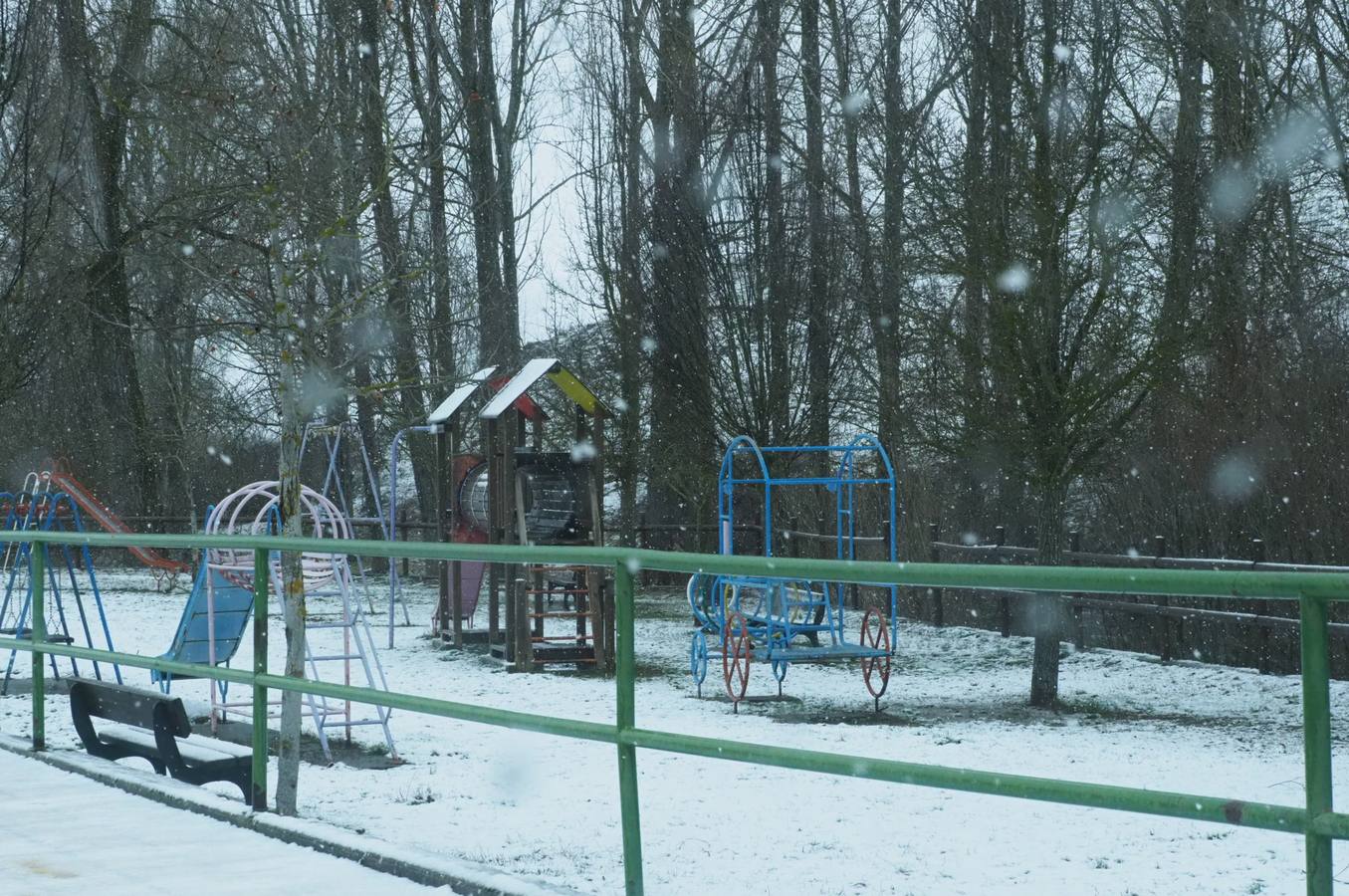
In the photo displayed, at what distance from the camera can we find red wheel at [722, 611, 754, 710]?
12.6 metres

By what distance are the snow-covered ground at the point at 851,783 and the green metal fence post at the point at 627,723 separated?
186cm

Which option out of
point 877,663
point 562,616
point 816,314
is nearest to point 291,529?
point 877,663

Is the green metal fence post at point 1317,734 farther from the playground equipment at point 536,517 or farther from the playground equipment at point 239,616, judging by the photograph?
the playground equipment at point 536,517

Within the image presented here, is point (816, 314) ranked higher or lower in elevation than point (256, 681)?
higher

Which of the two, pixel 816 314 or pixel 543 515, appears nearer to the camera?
pixel 543 515

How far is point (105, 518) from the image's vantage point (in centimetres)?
1716

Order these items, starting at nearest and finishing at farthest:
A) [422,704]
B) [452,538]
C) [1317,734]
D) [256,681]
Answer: [1317,734] → [422,704] → [256,681] → [452,538]

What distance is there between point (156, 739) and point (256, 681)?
7.83 ft

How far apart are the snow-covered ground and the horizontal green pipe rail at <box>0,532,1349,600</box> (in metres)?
1.89

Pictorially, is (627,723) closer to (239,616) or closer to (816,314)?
(239,616)

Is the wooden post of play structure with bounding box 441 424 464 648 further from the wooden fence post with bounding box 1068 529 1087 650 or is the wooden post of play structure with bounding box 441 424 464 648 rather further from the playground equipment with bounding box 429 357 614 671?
the wooden fence post with bounding box 1068 529 1087 650

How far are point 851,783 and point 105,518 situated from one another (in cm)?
1115

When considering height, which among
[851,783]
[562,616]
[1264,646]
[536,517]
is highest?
[536,517]

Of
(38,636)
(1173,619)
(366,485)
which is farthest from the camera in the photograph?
(366,485)
